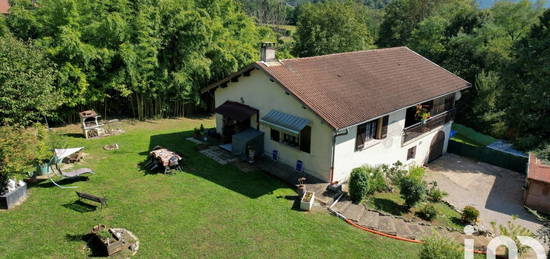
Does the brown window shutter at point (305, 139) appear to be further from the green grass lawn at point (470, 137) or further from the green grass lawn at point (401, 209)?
the green grass lawn at point (470, 137)

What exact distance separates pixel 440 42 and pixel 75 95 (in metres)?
37.3

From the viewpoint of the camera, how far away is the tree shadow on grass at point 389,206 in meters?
16.3

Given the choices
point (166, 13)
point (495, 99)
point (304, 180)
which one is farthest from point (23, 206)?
point (495, 99)

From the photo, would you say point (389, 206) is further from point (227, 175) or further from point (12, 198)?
point (12, 198)

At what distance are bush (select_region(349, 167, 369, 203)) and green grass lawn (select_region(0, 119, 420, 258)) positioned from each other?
2097 mm

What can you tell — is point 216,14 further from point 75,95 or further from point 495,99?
point 495,99

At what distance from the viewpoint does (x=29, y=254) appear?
1083 centimetres

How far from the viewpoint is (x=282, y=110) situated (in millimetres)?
18484

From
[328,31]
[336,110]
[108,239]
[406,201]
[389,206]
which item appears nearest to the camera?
[108,239]

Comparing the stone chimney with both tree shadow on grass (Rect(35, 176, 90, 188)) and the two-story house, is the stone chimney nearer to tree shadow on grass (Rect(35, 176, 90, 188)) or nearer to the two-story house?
the two-story house

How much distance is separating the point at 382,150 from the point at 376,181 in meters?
2.64

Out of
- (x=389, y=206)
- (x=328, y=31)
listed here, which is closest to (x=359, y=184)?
(x=389, y=206)

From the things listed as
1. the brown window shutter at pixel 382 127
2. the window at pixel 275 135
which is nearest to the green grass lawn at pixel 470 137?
the brown window shutter at pixel 382 127

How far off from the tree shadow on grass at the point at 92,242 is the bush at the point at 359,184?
34.6ft
